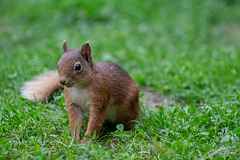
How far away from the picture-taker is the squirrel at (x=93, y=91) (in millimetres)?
2701

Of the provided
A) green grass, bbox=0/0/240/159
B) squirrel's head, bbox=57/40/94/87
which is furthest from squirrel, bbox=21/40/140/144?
green grass, bbox=0/0/240/159

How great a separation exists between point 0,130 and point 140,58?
2.81 metres

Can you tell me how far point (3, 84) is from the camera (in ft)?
13.1

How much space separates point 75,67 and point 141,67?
236 cm

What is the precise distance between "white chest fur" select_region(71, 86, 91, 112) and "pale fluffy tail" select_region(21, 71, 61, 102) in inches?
31.6

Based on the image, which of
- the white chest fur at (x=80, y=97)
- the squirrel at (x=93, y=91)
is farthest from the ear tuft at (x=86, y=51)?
the white chest fur at (x=80, y=97)

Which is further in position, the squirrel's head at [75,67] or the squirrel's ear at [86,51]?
the squirrel's ear at [86,51]

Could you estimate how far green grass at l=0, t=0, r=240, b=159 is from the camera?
8.81ft

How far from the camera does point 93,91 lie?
282cm

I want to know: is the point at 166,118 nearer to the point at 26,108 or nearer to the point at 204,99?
the point at 204,99

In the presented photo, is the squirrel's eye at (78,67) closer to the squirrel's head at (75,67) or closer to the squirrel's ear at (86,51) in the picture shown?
the squirrel's head at (75,67)

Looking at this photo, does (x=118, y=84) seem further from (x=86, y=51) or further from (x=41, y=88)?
(x=41, y=88)

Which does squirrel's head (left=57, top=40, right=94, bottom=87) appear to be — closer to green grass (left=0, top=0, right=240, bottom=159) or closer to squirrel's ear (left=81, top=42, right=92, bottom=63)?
squirrel's ear (left=81, top=42, right=92, bottom=63)

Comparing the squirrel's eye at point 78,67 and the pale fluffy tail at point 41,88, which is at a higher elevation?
the squirrel's eye at point 78,67
